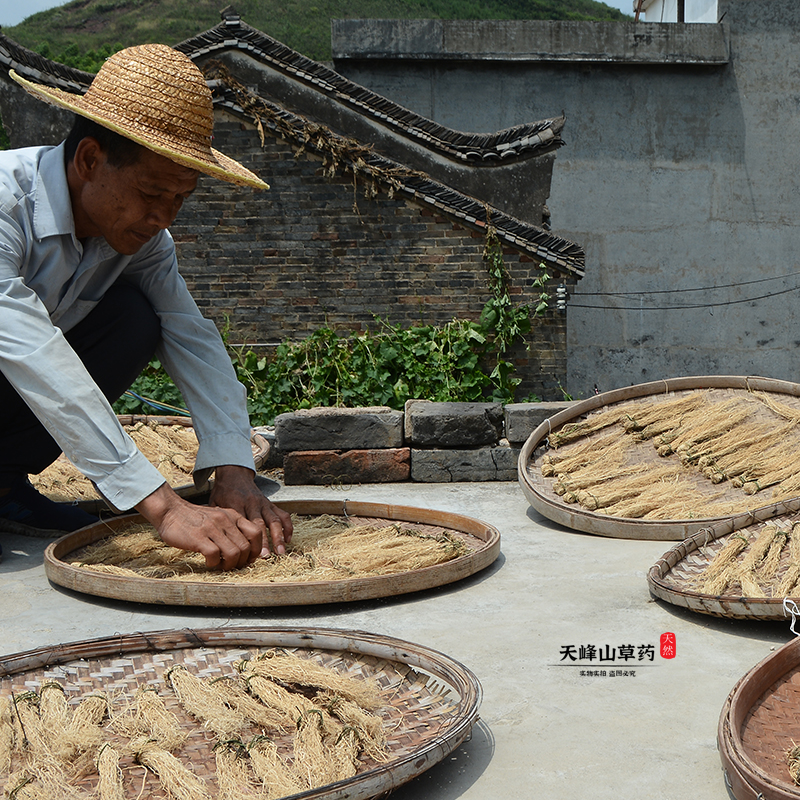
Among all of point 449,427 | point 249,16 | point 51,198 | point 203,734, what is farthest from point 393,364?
point 249,16

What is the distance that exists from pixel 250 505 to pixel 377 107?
26.4ft

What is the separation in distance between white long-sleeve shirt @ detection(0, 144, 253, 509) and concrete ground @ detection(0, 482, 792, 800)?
1.61 ft

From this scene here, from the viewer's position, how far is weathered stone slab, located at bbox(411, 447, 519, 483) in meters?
4.73

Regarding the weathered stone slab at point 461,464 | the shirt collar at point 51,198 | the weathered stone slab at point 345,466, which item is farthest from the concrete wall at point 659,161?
the shirt collar at point 51,198

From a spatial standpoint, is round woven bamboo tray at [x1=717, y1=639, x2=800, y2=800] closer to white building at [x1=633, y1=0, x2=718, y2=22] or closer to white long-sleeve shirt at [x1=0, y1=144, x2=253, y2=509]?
white long-sleeve shirt at [x1=0, y1=144, x2=253, y2=509]

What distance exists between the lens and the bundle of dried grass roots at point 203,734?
1.47 metres

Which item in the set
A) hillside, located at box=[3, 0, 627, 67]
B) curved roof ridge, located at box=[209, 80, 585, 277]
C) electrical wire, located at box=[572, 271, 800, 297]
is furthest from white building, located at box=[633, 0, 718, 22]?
hillside, located at box=[3, 0, 627, 67]

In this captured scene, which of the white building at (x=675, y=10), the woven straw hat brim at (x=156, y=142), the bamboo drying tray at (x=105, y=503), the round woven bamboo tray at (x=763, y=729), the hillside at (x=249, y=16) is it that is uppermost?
the hillside at (x=249, y=16)

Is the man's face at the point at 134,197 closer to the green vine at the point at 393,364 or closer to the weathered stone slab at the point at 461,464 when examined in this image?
the weathered stone slab at the point at 461,464

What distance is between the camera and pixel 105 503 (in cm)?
311

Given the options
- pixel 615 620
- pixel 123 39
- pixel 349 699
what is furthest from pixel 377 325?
pixel 123 39

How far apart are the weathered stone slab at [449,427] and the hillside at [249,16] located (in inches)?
1130

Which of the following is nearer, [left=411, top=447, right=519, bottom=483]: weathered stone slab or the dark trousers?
the dark trousers

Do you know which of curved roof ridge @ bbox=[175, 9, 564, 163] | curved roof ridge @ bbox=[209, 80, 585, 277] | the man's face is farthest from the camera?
curved roof ridge @ bbox=[175, 9, 564, 163]
